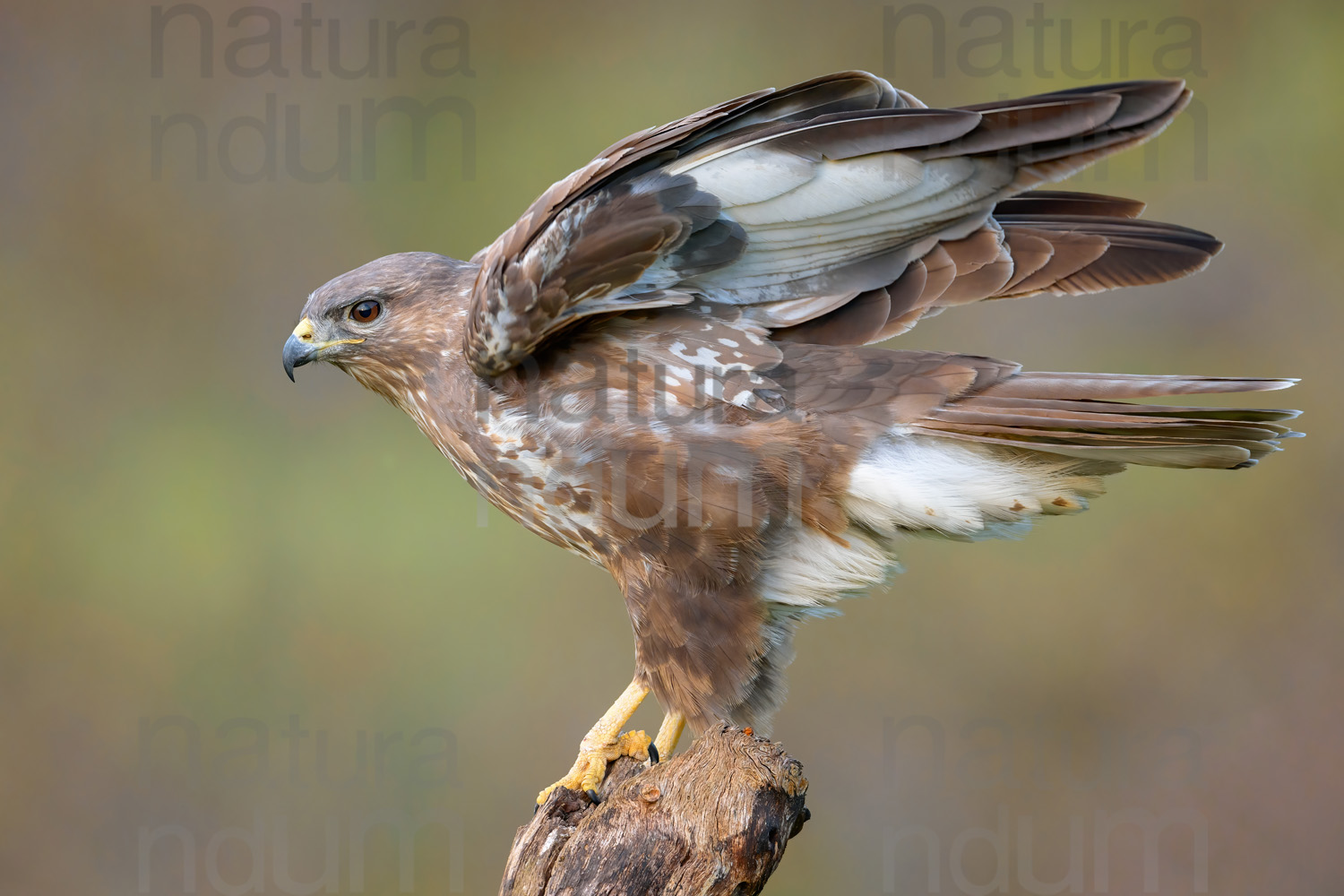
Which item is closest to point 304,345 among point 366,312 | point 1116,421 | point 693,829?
point 366,312

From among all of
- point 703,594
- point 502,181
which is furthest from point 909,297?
point 502,181

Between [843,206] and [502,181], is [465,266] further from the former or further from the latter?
[502,181]

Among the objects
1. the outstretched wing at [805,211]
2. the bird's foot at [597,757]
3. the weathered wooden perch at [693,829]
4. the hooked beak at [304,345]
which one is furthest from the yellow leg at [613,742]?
the hooked beak at [304,345]

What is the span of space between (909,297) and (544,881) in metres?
1.23

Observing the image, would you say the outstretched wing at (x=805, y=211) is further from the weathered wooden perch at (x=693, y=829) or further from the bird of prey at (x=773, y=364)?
the weathered wooden perch at (x=693, y=829)

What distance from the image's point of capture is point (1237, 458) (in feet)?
5.81

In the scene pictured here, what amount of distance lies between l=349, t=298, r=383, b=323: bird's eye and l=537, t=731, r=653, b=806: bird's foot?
3.21 feet

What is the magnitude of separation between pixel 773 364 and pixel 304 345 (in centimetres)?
98

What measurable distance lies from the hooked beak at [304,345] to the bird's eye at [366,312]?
5 centimetres

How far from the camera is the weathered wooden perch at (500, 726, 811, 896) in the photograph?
5.58 feet

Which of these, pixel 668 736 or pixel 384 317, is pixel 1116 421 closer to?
pixel 668 736

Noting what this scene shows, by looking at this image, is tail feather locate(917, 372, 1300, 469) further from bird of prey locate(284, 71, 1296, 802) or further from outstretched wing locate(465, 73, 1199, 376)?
outstretched wing locate(465, 73, 1199, 376)

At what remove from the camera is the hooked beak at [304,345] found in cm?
220

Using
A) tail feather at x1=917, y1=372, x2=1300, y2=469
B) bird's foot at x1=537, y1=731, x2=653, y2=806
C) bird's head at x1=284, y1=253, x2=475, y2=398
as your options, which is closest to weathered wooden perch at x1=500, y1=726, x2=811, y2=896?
bird's foot at x1=537, y1=731, x2=653, y2=806
